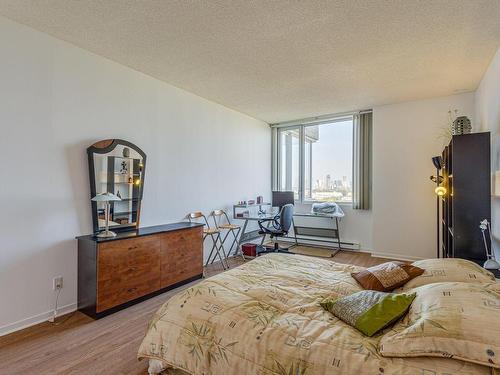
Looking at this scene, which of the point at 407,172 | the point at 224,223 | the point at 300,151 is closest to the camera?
the point at 407,172

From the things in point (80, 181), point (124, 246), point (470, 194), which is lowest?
point (124, 246)

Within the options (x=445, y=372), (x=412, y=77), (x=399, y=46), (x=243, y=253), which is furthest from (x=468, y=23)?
(x=243, y=253)

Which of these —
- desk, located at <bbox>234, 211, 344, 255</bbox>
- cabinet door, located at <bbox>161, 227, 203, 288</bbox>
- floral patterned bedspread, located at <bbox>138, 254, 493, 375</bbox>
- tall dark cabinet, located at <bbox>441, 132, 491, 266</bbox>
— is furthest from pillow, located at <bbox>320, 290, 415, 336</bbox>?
desk, located at <bbox>234, 211, 344, 255</bbox>

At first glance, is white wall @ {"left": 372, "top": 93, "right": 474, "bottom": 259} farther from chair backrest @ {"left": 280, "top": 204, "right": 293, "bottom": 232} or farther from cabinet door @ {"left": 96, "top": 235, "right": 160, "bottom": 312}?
cabinet door @ {"left": 96, "top": 235, "right": 160, "bottom": 312}

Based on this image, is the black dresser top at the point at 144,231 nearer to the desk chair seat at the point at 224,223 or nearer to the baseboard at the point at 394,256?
the desk chair seat at the point at 224,223

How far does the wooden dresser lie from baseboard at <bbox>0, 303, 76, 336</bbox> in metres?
0.11

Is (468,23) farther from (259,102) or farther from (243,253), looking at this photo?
(243,253)

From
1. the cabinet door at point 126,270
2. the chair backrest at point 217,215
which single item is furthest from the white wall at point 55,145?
the chair backrest at point 217,215

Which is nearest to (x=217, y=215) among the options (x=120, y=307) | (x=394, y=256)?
(x=120, y=307)

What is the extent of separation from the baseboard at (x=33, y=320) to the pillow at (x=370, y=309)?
8.66 feet

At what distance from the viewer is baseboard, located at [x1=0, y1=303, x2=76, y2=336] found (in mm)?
2380

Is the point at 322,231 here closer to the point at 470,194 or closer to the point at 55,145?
the point at 470,194

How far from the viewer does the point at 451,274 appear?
1.77m

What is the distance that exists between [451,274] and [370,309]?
77 cm
